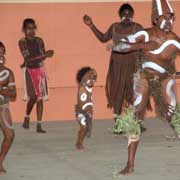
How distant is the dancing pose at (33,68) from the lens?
38.0 ft

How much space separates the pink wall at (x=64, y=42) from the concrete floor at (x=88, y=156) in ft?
2.56

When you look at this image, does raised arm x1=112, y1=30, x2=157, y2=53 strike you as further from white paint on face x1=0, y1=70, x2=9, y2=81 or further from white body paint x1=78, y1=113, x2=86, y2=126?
white body paint x1=78, y1=113, x2=86, y2=126

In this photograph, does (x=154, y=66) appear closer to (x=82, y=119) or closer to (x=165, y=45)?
(x=165, y=45)

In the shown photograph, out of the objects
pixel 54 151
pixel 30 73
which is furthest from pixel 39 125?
pixel 54 151

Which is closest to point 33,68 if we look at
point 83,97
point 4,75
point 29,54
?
point 29,54

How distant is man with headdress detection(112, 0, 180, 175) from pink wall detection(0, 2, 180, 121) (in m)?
4.44

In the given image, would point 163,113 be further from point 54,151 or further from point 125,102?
point 125,102

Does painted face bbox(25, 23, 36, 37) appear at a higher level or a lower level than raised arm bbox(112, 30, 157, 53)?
lower

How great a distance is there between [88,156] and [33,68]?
111 inches

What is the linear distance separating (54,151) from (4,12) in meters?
3.51

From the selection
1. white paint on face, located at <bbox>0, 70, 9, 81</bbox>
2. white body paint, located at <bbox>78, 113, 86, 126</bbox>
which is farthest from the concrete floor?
white paint on face, located at <bbox>0, 70, 9, 81</bbox>

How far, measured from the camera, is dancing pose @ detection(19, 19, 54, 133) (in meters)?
11.6

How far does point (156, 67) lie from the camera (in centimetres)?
839

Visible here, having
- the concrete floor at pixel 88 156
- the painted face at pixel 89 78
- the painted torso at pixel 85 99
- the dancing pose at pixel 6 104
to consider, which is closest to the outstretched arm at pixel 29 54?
the concrete floor at pixel 88 156
